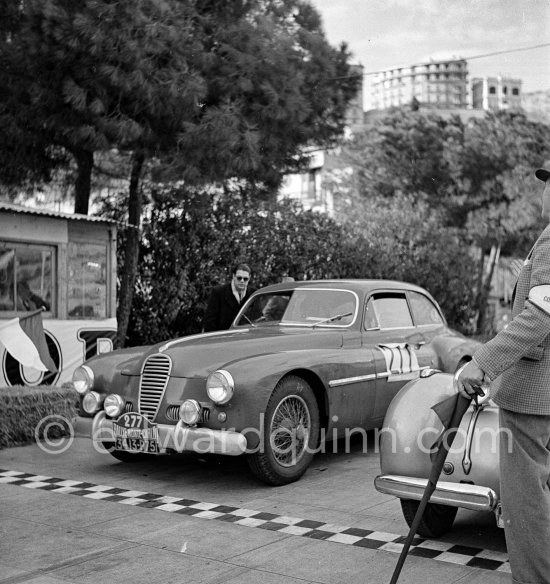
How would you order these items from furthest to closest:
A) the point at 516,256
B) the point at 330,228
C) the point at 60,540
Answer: the point at 516,256 < the point at 330,228 < the point at 60,540

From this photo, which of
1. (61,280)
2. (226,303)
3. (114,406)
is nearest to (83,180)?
(61,280)

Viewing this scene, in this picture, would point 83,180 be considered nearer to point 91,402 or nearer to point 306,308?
point 306,308

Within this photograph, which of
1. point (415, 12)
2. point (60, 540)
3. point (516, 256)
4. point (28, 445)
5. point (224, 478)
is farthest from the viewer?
→ point (516, 256)

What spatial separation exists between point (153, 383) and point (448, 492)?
2779 mm

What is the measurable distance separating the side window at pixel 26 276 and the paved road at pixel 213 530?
4165mm

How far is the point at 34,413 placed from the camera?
7941mm

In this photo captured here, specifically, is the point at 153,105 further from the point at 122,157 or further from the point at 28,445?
the point at 28,445

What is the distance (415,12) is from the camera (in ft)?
42.7

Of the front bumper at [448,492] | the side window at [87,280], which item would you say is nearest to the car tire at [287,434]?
the front bumper at [448,492]

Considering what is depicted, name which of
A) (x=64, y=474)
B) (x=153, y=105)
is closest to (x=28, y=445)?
(x=64, y=474)

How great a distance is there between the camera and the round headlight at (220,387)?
584 centimetres

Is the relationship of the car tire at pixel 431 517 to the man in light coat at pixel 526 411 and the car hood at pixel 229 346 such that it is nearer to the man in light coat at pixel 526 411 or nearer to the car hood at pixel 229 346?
the man in light coat at pixel 526 411

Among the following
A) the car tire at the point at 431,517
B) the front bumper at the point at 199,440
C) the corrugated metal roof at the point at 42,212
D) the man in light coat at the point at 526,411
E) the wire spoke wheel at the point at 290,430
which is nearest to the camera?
the man in light coat at the point at 526,411

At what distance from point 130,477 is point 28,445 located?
5.83ft
